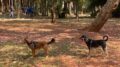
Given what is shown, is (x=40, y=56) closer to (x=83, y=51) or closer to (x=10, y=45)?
(x=83, y=51)

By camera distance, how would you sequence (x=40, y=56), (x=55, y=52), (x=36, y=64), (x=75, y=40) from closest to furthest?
(x=36, y=64), (x=40, y=56), (x=55, y=52), (x=75, y=40)

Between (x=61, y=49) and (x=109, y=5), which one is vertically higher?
(x=109, y=5)

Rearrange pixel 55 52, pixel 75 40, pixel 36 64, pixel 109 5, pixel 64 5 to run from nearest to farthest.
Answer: pixel 36 64
pixel 55 52
pixel 75 40
pixel 109 5
pixel 64 5

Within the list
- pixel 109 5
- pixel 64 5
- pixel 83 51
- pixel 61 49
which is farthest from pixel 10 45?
pixel 64 5

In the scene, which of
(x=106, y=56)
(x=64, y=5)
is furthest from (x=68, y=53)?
(x=64, y=5)

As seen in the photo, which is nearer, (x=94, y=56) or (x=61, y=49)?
(x=94, y=56)

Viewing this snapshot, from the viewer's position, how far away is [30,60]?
1123cm

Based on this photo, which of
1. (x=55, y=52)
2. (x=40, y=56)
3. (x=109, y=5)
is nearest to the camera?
(x=40, y=56)

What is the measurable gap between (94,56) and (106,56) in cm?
41

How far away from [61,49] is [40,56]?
165 cm

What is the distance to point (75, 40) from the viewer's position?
15.5m

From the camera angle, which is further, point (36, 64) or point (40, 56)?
point (40, 56)

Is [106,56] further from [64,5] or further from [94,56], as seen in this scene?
[64,5]

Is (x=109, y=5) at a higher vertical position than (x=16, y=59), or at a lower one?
higher
